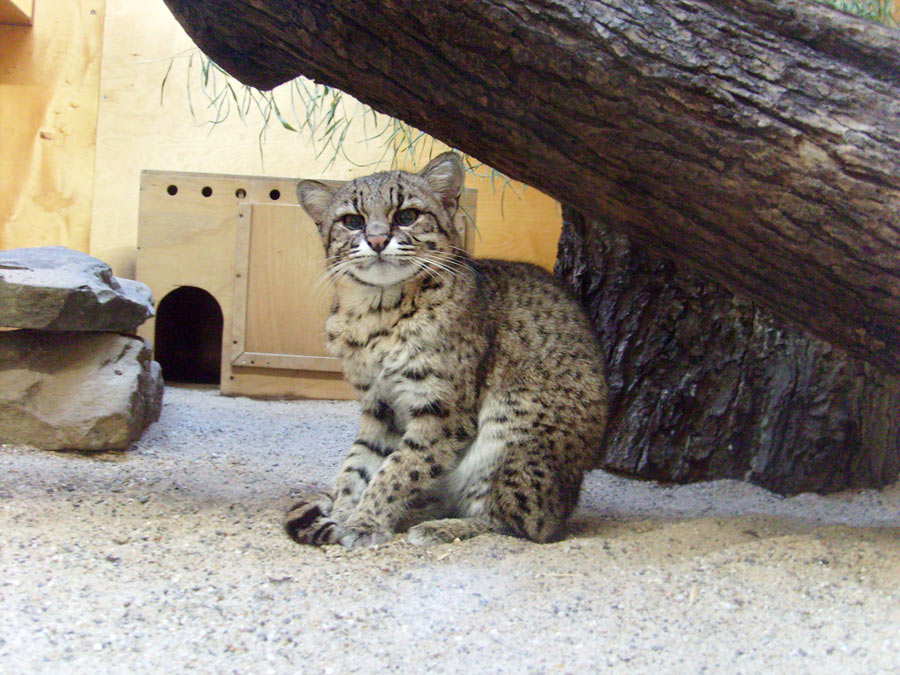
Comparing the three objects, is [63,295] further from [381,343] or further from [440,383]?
[440,383]

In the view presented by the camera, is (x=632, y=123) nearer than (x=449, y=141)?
Yes

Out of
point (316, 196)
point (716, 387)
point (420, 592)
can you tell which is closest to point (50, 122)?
point (316, 196)

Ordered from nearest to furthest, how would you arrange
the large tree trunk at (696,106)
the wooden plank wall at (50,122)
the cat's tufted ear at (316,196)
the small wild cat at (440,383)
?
the large tree trunk at (696,106), the small wild cat at (440,383), the cat's tufted ear at (316,196), the wooden plank wall at (50,122)

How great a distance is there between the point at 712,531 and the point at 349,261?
5.89 ft

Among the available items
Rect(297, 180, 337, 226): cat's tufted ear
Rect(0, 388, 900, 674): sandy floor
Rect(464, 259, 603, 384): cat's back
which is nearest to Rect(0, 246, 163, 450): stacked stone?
Rect(0, 388, 900, 674): sandy floor

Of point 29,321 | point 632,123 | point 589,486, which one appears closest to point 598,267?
point 589,486

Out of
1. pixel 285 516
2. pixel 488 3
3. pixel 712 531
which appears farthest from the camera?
pixel 285 516

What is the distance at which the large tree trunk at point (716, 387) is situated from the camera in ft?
12.7

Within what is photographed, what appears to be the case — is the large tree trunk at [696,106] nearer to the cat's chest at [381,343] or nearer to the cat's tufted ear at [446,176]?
the cat's tufted ear at [446,176]

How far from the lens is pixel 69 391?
4223 millimetres

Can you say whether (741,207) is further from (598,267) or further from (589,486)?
(589,486)

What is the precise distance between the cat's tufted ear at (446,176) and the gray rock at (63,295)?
2.01 meters

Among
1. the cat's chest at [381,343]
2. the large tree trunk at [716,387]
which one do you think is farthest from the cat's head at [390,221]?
the large tree trunk at [716,387]

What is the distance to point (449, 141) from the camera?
113 inches
